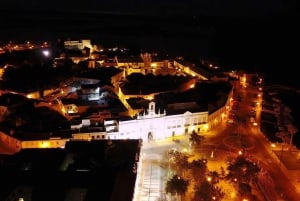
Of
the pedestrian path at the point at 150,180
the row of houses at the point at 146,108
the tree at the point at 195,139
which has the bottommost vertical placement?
the pedestrian path at the point at 150,180

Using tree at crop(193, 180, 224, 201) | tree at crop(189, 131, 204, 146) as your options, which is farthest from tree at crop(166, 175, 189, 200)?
tree at crop(189, 131, 204, 146)

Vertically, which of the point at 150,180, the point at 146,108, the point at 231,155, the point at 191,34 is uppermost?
the point at 191,34

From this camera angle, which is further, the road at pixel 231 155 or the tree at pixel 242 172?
the road at pixel 231 155

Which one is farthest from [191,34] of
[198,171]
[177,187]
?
[177,187]

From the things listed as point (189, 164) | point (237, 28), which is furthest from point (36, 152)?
point (237, 28)

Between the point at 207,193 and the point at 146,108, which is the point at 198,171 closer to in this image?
the point at 207,193

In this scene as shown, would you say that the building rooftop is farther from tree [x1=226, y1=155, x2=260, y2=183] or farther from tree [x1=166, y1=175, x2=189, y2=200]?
tree [x1=226, y1=155, x2=260, y2=183]

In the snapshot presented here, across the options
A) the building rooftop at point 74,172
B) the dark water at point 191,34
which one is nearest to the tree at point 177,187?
the building rooftop at point 74,172

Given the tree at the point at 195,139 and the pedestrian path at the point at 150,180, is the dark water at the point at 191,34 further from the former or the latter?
the pedestrian path at the point at 150,180
